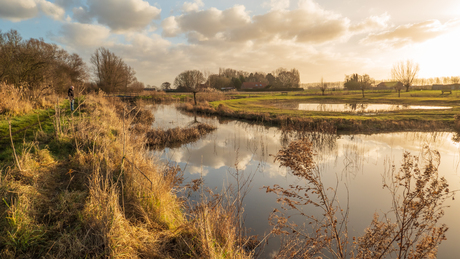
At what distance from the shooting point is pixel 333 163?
29.2ft

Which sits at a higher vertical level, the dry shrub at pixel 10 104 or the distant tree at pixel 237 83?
the distant tree at pixel 237 83

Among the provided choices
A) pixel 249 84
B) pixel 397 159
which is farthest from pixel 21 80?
pixel 249 84

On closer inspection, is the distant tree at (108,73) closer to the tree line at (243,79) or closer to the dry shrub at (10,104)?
the tree line at (243,79)

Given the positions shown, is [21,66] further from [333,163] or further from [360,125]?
[360,125]

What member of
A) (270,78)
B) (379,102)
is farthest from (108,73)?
(270,78)

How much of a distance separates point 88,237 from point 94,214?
0.37 metres

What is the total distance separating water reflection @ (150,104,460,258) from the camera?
5492 mm

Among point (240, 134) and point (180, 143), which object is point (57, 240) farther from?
point (240, 134)

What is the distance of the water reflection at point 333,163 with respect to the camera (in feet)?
18.0

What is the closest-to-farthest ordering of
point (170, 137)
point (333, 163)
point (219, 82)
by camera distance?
point (333, 163), point (170, 137), point (219, 82)

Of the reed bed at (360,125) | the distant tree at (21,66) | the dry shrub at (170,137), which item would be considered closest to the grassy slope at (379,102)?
the reed bed at (360,125)

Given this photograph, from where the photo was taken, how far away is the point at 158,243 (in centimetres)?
335

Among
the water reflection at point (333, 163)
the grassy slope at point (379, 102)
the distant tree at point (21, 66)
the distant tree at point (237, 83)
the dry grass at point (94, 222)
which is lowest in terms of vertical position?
the water reflection at point (333, 163)

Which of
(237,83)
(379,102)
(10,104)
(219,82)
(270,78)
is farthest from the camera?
(270,78)
